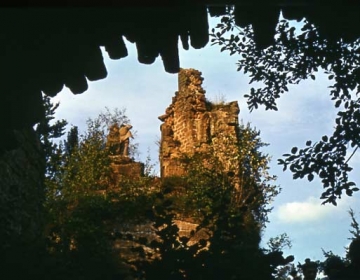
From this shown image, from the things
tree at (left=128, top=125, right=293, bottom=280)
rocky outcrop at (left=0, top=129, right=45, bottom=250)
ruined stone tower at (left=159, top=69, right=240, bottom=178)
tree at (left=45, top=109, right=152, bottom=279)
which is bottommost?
tree at (left=128, top=125, right=293, bottom=280)

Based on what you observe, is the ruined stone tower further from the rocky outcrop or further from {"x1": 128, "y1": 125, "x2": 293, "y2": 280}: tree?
{"x1": 128, "y1": 125, "x2": 293, "y2": 280}: tree

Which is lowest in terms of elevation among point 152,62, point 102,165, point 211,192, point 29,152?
point 211,192

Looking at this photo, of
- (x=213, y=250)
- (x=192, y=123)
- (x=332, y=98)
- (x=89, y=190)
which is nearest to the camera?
(x=213, y=250)

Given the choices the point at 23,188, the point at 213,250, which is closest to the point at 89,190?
the point at 23,188

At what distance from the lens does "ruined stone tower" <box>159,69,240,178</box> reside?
23.5m

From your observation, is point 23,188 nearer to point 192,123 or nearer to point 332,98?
point 332,98

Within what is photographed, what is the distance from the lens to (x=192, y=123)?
24188 millimetres

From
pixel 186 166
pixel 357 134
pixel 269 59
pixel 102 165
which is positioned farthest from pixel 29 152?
pixel 186 166

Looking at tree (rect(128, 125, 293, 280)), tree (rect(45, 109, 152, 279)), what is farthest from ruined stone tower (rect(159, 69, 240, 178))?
tree (rect(128, 125, 293, 280))

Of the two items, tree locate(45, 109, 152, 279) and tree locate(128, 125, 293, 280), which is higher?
tree locate(45, 109, 152, 279)

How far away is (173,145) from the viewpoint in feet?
80.4

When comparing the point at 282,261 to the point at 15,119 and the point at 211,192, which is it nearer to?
Answer: the point at 211,192

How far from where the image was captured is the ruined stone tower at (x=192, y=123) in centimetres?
2345

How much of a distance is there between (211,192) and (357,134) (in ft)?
6.85
